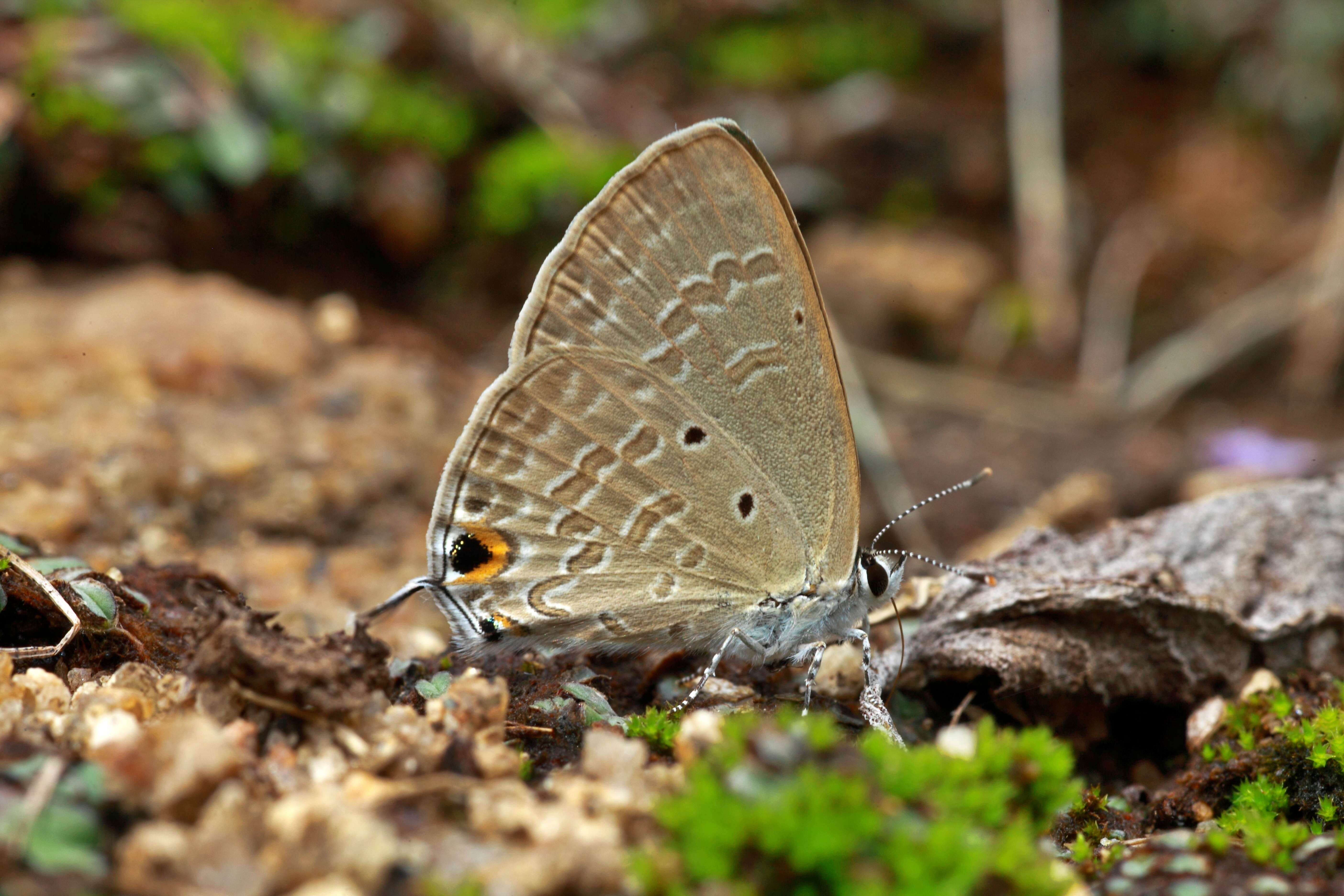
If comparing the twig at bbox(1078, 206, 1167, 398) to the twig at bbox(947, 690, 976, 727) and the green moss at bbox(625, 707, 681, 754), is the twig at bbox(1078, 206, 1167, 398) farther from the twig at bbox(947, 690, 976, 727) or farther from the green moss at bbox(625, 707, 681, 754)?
the green moss at bbox(625, 707, 681, 754)

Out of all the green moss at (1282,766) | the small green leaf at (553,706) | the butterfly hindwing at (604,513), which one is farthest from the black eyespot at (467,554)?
the green moss at (1282,766)

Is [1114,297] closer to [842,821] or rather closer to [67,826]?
[842,821]

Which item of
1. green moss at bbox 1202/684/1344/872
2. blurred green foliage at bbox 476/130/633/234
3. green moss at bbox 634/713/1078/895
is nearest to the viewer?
green moss at bbox 634/713/1078/895

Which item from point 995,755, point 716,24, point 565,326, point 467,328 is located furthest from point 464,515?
point 716,24

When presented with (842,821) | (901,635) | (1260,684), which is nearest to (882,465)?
(901,635)

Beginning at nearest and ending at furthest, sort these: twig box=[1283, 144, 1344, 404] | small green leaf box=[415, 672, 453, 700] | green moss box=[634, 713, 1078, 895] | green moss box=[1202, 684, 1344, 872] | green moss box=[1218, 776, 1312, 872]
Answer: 1. green moss box=[634, 713, 1078, 895]
2. green moss box=[1218, 776, 1312, 872]
3. green moss box=[1202, 684, 1344, 872]
4. small green leaf box=[415, 672, 453, 700]
5. twig box=[1283, 144, 1344, 404]

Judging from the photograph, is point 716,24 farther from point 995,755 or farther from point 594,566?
point 995,755

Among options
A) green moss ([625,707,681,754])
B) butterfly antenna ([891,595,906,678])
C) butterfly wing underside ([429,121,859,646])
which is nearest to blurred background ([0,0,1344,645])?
butterfly wing underside ([429,121,859,646])

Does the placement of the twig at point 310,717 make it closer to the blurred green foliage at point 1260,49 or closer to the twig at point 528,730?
the twig at point 528,730
